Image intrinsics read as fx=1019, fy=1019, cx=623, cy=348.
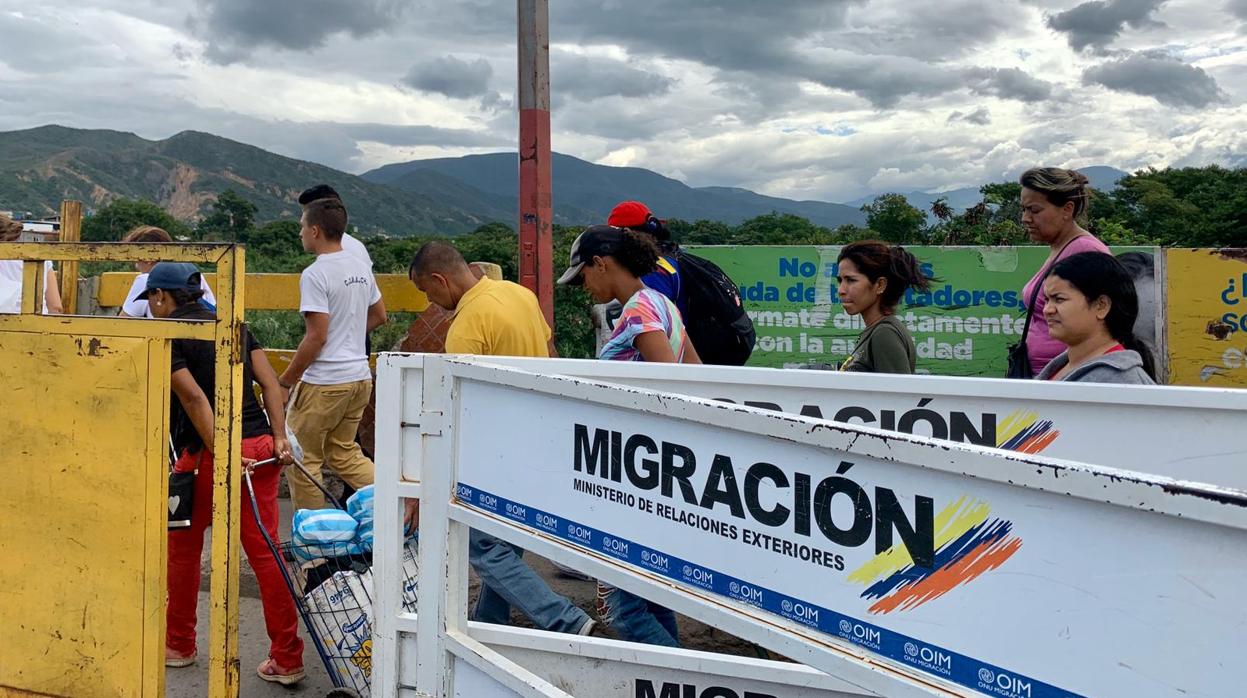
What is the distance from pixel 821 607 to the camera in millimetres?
1813

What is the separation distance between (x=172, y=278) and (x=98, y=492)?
1064 mm

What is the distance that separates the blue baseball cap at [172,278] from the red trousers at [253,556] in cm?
67

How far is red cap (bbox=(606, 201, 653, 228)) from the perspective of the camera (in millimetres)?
4977

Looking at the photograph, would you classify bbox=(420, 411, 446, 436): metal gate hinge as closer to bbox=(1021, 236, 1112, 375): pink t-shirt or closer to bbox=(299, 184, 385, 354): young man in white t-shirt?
bbox=(1021, 236, 1112, 375): pink t-shirt

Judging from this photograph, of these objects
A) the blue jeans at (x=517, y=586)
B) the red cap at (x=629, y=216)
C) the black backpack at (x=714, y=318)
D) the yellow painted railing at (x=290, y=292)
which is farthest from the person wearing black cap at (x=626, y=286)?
the yellow painted railing at (x=290, y=292)

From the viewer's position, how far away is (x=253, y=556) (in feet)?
13.3

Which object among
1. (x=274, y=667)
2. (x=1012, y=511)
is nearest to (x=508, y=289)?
(x=274, y=667)

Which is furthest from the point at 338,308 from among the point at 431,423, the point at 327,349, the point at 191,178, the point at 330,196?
the point at 191,178

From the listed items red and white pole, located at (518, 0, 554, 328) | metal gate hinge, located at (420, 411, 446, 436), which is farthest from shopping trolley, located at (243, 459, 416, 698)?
red and white pole, located at (518, 0, 554, 328)

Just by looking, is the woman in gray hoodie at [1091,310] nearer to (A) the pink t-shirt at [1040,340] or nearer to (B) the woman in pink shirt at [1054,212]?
(A) the pink t-shirt at [1040,340]

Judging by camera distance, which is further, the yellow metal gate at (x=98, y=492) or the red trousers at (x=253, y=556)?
the red trousers at (x=253, y=556)

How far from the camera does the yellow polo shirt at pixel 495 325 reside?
395 cm

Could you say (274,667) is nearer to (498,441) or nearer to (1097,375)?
(498,441)

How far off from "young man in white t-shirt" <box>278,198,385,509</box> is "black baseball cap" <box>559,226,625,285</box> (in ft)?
5.62
